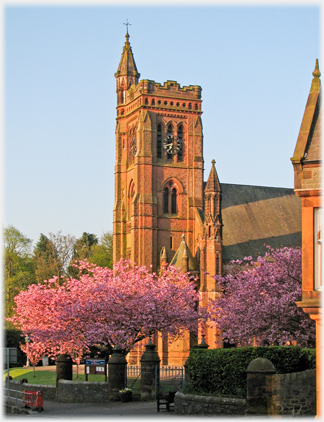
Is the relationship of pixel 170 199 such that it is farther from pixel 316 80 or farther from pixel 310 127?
pixel 310 127

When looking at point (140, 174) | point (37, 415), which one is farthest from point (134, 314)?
point (140, 174)

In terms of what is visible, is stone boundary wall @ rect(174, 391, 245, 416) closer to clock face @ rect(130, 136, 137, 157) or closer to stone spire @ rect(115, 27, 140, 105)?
clock face @ rect(130, 136, 137, 157)

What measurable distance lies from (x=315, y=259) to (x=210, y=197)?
140ft

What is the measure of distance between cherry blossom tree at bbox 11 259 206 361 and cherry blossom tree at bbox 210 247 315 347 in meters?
3.88

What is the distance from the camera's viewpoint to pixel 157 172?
67.3m

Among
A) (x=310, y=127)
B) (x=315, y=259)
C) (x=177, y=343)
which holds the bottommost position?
(x=177, y=343)

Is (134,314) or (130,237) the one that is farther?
(130,237)

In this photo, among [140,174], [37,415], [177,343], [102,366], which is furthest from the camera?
[140,174]

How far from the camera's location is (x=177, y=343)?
2410 inches

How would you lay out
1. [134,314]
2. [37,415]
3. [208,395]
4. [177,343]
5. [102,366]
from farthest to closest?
1. [177,343]
2. [134,314]
3. [102,366]
4. [37,415]
5. [208,395]

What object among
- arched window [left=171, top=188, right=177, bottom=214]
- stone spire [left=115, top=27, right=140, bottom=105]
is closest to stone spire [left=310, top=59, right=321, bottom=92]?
arched window [left=171, top=188, right=177, bottom=214]

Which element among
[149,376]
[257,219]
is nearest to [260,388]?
[149,376]

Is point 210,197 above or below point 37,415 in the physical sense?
above

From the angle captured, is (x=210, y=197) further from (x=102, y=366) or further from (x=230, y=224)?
(x=102, y=366)
